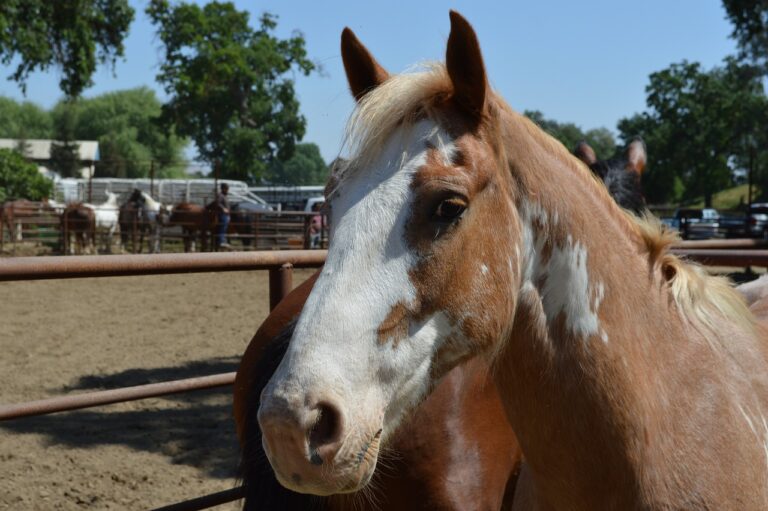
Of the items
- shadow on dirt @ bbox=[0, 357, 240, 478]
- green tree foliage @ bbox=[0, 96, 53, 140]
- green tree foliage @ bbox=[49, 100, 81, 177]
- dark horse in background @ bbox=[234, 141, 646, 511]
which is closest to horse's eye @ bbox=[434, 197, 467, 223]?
dark horse in background @ bbox=[234, 141, 646, 511]

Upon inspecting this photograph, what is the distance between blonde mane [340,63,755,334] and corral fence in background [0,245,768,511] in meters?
0.57

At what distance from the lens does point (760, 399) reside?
183 centimetres

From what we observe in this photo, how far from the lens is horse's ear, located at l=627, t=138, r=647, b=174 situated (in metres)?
3.83

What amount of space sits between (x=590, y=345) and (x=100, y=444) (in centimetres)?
421

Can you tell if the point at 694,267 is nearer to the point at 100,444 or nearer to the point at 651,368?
the point at 651,368

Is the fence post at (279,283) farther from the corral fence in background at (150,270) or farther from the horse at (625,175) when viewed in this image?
the horse at (625,175)

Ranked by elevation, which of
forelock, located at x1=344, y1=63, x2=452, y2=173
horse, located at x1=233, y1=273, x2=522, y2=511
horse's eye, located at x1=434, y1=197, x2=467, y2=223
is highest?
forelock, located at x1=344, y1=63, x2=452, y2=173

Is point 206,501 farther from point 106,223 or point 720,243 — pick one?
point 106,223

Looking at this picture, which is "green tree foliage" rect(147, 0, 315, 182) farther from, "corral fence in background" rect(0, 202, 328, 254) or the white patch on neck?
the white patch on neck

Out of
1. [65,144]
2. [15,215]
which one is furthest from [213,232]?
[65,144]

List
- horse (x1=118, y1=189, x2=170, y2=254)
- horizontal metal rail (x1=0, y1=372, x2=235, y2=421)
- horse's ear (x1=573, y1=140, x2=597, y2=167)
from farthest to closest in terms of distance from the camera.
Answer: horse (x1=118, y1=189, x2=170, y2=254)
horse's ear (x1=573, y1=140, x2=597, y2=167)
horizontal metal rail (x1=0, y1=372, x2=235, y2=421)

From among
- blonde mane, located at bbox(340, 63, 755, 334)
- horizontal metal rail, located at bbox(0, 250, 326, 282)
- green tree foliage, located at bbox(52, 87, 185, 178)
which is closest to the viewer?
blonde mane, located at bbox(340, 63, 755, 334)

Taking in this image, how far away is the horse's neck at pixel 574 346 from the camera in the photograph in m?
1.62

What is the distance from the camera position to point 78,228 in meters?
19.1
